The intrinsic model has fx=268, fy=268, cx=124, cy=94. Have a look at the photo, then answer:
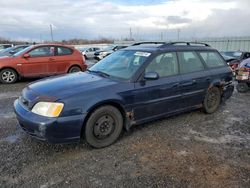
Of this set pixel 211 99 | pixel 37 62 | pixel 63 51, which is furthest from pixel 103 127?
pixel 63 51

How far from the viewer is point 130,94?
14.6 ft

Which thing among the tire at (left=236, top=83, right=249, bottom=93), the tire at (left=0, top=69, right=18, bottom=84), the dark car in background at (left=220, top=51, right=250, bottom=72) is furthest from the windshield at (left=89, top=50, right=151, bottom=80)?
A: the dark car in background at (left=220, top=51, right=250, bottom=72)

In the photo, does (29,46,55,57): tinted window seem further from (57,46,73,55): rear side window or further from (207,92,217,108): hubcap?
(207,92,217,108): hubcap

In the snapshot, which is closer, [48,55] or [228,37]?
[48,55]

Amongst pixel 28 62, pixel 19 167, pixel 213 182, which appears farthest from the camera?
pixel 28 62

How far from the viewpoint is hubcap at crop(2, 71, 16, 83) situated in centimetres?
1023

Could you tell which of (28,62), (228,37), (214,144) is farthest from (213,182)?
(228,37)

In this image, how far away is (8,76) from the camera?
10281 millimetres

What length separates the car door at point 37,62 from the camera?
10305mm

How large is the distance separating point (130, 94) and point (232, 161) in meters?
1.84

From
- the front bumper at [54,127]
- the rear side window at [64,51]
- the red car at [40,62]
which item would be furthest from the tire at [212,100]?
the rear side window at [64,51]

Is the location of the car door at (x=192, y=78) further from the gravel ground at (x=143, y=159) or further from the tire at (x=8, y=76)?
the tire at (x=8, y=76)

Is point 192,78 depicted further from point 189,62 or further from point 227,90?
A: point 227,90

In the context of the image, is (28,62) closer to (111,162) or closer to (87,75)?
(87,75)
